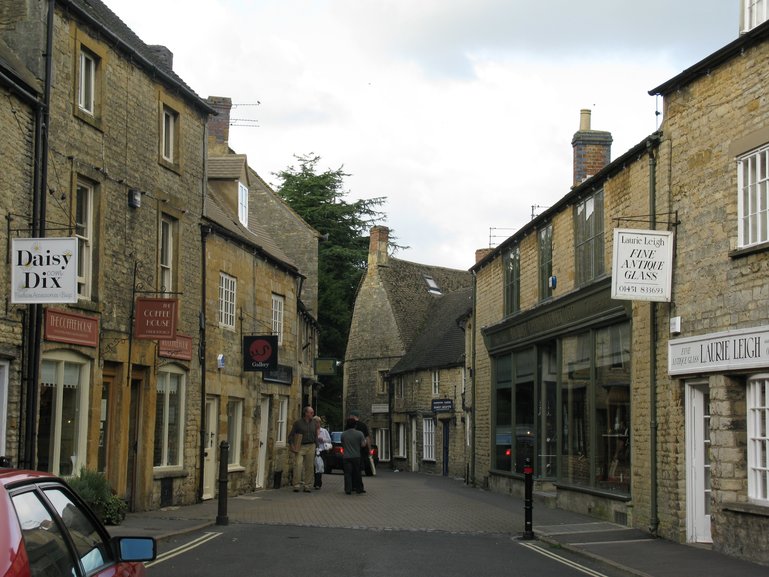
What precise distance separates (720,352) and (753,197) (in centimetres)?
207

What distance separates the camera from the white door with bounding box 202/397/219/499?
22852 millimetres

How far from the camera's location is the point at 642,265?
15180mm

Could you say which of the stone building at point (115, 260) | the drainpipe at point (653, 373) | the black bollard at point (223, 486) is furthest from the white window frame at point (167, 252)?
the drainpipe at point (653, 373)

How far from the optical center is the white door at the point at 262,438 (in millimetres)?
26844

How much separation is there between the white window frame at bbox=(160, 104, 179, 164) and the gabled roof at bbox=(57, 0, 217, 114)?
1.61 feet

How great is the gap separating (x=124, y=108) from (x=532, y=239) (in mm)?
10135

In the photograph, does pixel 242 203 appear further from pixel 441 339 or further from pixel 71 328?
pixel 441 339

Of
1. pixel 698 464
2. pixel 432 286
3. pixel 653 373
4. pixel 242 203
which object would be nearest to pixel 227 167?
pixel 242 203

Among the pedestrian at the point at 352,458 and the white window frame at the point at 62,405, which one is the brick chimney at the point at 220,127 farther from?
the white window frame at the point at 62,405

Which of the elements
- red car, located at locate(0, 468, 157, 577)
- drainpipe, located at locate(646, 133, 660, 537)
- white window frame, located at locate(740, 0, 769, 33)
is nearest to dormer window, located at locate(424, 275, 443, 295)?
drainpipe, located at locate(646, 133, 660, 537)

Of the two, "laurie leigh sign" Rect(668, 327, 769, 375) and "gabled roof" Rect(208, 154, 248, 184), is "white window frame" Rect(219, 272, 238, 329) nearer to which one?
"gabled roof" Rect(208, 154, 248, 184)

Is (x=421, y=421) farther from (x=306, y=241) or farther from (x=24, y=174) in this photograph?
(x=24, y=174)

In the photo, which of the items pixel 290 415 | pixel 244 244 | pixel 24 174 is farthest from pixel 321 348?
pixel 24 174

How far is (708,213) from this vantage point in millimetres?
14430
